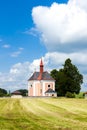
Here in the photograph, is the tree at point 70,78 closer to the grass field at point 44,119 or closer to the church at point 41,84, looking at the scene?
the church at point 41,84

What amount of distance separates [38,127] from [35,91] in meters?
113

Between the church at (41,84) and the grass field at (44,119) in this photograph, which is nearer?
the grass field at (44,119)

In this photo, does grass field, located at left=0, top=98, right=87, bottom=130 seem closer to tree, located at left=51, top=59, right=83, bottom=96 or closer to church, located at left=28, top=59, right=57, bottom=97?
tree, located at left=51, top=59, right=83, bottom=96

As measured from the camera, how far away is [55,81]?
129m

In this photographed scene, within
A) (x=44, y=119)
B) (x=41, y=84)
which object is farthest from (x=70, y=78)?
(x=44, y=119)

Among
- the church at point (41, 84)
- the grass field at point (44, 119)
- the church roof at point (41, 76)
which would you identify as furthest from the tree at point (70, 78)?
the grass field at point (44, 119)

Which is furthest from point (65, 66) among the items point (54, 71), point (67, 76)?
point (54, 71)

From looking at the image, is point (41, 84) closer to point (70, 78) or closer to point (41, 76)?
point (41, 76)

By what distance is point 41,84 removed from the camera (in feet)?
416

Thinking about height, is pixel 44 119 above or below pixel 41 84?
below

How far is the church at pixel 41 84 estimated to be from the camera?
4916 inches

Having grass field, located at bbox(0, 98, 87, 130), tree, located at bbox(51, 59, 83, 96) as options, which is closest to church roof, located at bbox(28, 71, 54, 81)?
tree, located at bbox(51, 59, 83, 96)

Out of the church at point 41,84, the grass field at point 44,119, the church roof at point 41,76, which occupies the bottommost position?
the grass field at point 44,119

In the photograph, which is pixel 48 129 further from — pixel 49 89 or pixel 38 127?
pixel 49 89
